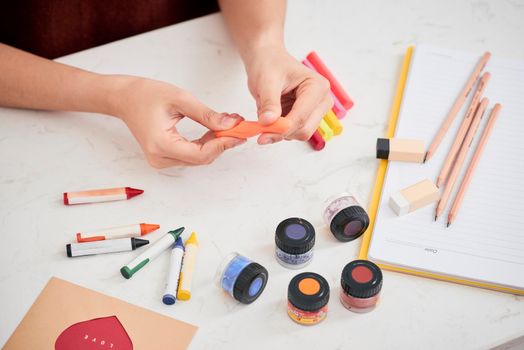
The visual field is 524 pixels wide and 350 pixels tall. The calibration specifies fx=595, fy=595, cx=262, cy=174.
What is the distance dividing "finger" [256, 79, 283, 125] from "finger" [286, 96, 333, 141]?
0.17 ft

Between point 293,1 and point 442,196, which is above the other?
point 293,1

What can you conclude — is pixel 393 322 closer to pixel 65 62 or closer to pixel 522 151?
pixel 522 151

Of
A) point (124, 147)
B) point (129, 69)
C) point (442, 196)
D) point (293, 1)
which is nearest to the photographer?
point (442, 196)

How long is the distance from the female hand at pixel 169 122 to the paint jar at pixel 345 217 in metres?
0.18

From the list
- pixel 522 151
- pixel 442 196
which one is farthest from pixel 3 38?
pixel 522 151

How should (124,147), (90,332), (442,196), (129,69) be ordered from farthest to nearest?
1. (129,69)
2. (124,147)
3. (442,196)
4. (90,332)

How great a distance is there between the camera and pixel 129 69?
1.12 metres

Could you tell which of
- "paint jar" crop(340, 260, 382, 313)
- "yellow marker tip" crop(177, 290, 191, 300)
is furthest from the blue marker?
"paint jar" crop(340, 260, 382, 313)

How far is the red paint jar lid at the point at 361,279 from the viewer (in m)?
0.77

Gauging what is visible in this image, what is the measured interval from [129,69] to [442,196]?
2.01 ft

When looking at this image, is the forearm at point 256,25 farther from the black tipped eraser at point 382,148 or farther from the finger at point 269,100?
the black tipped eraser at point 382,148

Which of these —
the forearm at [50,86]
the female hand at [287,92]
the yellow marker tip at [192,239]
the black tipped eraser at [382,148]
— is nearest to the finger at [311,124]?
the female hand at [287,92]

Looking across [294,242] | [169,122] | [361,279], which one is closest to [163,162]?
[169,122]

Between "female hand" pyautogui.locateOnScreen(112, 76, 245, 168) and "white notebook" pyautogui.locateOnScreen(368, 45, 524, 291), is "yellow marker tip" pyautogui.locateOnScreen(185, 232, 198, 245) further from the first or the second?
"white notebook" pyautogui.locateOnScreen(368, 45, 524, 291)
